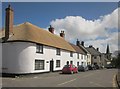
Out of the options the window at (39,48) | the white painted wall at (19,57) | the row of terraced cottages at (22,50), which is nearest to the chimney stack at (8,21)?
the row of terraced cottages at (22,50)

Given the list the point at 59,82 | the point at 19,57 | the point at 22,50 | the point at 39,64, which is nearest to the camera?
the point at 59,82

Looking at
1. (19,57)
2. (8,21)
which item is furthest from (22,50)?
(8,21)

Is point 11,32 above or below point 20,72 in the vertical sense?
above

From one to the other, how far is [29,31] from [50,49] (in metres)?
5.66

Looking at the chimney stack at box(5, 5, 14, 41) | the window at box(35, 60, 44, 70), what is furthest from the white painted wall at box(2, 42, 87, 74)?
the chimney stack at box(5, 5, 14, 41)

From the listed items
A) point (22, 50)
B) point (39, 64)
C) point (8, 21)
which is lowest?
point (39, 64)

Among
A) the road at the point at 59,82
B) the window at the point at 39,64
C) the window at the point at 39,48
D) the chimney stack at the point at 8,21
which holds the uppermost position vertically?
the chimney stack at the point at 8,21

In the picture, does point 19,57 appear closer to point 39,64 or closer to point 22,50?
point 22,50

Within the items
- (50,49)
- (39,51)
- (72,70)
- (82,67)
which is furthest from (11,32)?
(82,67)

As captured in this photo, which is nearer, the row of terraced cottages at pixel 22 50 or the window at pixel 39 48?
the row of terraced cottages at pixel 22 50

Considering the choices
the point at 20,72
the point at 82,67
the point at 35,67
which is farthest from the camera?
the point at 82,67

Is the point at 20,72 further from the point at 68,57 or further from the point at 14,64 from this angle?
the point at 68,57

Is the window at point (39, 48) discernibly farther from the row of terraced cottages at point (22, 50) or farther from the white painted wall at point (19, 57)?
the white painted wall at point (19, 57)

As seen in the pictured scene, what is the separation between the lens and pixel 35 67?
106ft
